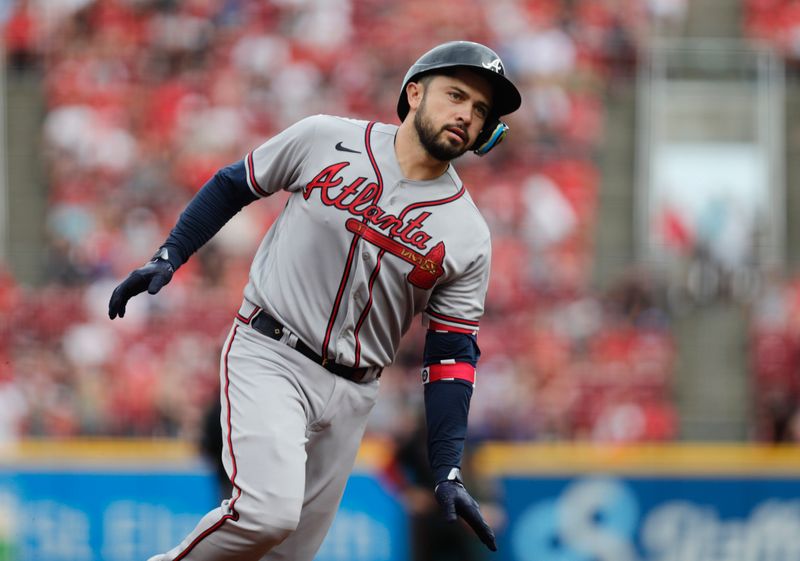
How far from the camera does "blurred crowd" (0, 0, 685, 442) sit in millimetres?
11188

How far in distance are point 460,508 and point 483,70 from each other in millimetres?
1353

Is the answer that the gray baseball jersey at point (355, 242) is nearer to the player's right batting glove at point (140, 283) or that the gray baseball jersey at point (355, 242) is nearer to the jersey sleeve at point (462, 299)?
the jersey sleeve at point (462, 299)

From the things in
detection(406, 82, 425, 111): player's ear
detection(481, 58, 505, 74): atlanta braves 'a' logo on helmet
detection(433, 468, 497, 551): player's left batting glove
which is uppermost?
detection(481, 58, 505, 74): atlanta braves 'a' logo on helmet

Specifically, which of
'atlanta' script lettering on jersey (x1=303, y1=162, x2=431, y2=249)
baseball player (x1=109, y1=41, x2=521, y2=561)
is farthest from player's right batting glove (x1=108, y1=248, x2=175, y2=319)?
'atlanta' script lettering on jersey (x1=303, y1=162, x2=431, y2=249)

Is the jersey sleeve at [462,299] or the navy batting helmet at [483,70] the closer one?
the navy batting helmet at [483,70]

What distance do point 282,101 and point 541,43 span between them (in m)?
2.68

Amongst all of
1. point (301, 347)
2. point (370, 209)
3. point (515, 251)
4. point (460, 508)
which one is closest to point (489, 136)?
point (370, 209)

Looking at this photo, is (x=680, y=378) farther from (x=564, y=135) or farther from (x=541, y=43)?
(x=541, y=43)

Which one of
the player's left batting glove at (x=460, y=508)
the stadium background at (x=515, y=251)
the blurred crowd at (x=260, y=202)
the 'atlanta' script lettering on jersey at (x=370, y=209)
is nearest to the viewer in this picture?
the player's left batting glove at (x=460, y=508)

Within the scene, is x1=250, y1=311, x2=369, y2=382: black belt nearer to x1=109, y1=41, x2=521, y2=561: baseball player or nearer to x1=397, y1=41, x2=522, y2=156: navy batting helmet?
x1=109, y1=41, x2=521, y2=561: baseball player

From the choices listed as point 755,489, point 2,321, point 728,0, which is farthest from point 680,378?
point 2,321

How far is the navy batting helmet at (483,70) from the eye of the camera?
4.21 meters

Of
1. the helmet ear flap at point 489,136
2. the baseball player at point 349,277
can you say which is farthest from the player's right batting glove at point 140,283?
the helmet ear flap at point 489,136

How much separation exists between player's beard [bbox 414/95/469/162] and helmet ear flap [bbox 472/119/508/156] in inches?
3.8
